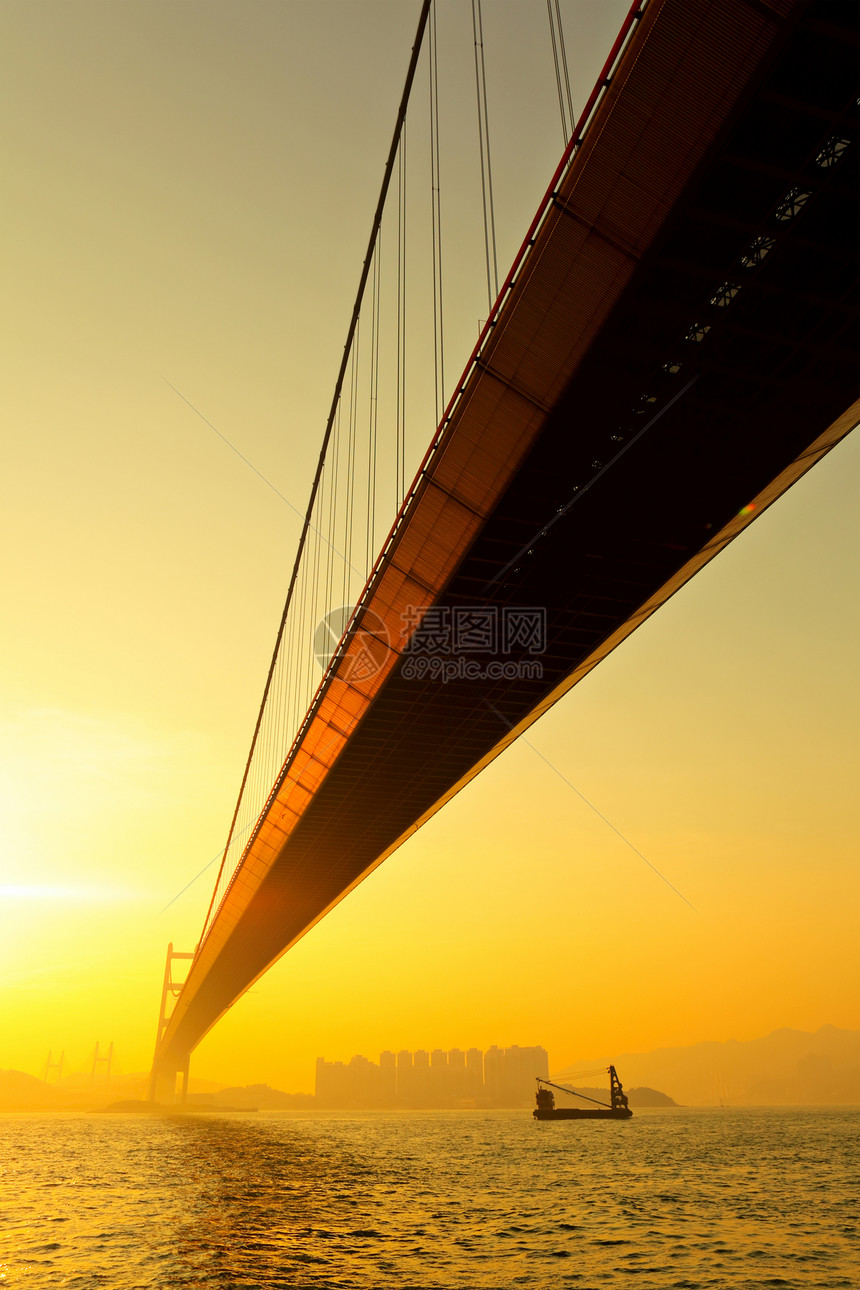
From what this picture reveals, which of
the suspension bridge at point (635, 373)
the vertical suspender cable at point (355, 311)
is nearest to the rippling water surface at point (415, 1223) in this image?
the suspension bridge at point (635, 373)

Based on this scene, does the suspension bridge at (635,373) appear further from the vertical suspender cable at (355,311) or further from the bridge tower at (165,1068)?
the bridge tower at (165,1068)

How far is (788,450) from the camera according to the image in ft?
43.0

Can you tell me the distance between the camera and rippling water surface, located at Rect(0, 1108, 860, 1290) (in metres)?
15.2

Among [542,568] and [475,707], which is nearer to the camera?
[542,568]

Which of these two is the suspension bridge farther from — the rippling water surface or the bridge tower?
the bridge tower

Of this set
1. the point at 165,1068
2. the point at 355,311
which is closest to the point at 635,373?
the point at 355,311

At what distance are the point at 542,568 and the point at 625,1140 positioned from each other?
67334mm

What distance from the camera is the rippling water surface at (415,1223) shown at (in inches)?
597

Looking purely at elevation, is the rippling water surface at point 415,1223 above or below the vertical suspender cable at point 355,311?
below

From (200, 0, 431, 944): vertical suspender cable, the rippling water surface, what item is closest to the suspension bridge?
(200, 0, 431, 944): vertical suspender cable

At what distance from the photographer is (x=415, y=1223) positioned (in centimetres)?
2050

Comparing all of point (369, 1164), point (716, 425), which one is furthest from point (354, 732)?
point (369, 1164)

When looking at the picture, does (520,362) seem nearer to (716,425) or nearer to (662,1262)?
(716,425)

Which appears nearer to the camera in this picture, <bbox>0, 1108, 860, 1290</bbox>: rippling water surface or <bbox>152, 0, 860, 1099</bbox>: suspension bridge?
<bbox>152, 0, 860, 1099</bbox>: suspension bridge
